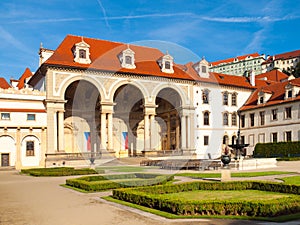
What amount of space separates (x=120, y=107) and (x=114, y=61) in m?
8.40

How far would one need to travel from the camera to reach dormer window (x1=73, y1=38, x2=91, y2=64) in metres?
42.0

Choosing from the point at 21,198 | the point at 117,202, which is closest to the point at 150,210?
the point at 117,202

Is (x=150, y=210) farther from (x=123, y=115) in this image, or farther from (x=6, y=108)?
(x=123, y=115)

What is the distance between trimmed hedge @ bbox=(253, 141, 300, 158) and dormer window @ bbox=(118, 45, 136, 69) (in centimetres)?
2138

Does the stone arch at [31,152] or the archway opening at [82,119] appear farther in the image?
the archway opening at [82,119]

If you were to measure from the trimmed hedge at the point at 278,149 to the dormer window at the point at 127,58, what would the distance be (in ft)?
70.1

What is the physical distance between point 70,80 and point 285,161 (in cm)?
2684

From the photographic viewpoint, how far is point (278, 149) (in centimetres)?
4403

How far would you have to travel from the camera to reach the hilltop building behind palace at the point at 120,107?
39219 mm

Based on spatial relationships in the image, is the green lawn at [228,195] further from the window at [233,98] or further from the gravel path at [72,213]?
the window at [233,98]

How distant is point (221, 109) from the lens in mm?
53812

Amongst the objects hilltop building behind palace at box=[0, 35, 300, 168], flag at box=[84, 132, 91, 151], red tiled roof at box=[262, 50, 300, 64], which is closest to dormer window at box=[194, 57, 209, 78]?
hilltop building behind palace at box=[0, 35, 300, 168]

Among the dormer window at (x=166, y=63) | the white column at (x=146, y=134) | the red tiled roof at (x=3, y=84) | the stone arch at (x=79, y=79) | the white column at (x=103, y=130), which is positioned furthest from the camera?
the red tiled roof at (x=3, y=84)

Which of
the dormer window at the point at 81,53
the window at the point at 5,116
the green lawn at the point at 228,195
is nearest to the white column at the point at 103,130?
the dormer window at the point at 81,53
